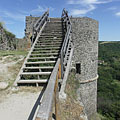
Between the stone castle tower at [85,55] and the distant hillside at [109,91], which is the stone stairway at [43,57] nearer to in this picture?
the stone castle tower at [85,55]

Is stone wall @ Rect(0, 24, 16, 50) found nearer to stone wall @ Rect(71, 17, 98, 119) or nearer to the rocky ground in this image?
stone wall @ Rect(71, 17, 98, 119)

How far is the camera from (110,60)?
211ft

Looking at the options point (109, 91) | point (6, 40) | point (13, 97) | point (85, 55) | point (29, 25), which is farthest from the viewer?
point (109, 91)

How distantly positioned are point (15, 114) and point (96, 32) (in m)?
7.52

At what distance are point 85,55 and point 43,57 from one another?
387cm

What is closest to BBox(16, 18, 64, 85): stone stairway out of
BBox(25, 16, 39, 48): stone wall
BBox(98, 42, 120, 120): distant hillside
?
BBox(25, 16, 39, 48): stone wall

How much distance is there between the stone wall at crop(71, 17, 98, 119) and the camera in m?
8.02

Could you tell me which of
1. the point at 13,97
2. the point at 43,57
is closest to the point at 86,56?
the point at 43,57

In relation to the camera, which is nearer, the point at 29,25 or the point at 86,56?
the point at 86,56

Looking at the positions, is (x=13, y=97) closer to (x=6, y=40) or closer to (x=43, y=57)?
(x=43, y=57)

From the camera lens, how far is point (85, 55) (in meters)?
8.33

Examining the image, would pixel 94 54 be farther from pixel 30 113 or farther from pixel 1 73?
pixel 30 113

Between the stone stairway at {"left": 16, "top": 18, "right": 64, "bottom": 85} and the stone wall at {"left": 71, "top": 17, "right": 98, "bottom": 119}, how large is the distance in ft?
3.77

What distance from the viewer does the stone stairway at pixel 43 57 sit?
4.23 m
